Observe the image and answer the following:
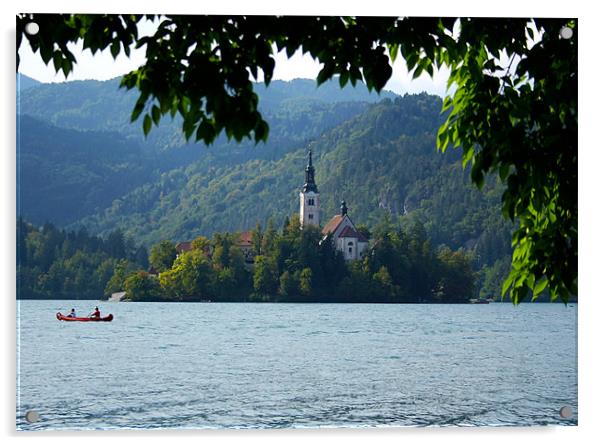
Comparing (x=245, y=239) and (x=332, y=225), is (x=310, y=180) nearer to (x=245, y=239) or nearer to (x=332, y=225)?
(x=332, y=225)

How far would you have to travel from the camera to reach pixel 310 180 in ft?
18.4

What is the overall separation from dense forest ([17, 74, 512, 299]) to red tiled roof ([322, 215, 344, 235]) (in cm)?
6

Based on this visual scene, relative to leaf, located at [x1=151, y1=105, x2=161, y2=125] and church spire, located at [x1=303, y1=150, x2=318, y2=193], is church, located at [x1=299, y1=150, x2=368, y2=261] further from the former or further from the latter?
leaf, located at [x1=151, y1=105, x2=161, y2=125]

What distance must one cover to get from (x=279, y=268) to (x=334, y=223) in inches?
17.3

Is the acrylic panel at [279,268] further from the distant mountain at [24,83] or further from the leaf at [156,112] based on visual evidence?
the leaf at [156,112]

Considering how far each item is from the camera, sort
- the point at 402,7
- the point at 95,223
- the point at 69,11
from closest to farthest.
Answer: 1. the point at 69,11
2. the point at 402,7
3. the point at 95,223

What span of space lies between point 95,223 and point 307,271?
132 cm

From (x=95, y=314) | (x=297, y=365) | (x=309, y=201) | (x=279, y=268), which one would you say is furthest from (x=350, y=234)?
(x=95, y=314)

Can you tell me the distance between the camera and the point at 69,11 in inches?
168

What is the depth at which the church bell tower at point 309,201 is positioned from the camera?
18.4 feet

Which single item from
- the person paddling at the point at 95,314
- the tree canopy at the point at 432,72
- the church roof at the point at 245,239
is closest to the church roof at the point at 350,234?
the church roof at the point at 245,239

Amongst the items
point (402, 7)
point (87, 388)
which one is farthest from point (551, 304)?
point (87, 388)
